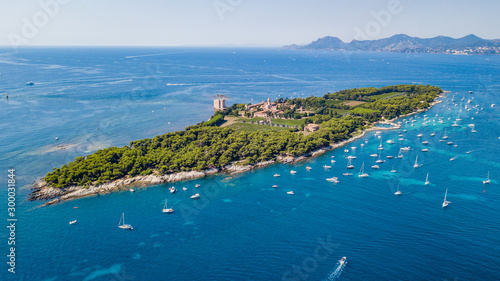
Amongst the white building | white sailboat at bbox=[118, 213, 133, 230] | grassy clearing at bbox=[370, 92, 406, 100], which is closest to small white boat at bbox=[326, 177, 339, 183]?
white sailboat at bbox=[118, 213, 133, 230]

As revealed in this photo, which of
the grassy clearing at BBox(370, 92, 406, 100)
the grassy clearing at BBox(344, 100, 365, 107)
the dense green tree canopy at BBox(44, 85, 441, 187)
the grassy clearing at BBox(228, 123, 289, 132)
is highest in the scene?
the grassy clearing at BBox(370, 92, 406, 100)

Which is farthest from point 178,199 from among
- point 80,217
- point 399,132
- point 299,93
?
point 299,93

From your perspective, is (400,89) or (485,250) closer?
(485,250)

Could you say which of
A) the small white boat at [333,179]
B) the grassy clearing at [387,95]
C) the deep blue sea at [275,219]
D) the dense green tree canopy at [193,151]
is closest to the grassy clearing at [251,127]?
the dense green tree canopy at [193,151]

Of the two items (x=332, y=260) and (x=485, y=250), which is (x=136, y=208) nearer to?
(x=332, y=260)

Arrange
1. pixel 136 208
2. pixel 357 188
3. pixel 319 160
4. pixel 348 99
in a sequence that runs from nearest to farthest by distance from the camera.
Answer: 1. pixel 136 208
2. pixel 357 188
3. pixel 319 160
4. pixel 348 99

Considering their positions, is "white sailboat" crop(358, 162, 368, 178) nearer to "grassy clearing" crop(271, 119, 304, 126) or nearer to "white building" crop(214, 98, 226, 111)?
"grassy clearing" crop(271, 119, 304, 126)

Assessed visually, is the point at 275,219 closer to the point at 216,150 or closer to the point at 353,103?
the point at 216,150

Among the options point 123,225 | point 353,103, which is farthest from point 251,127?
point 123,225
